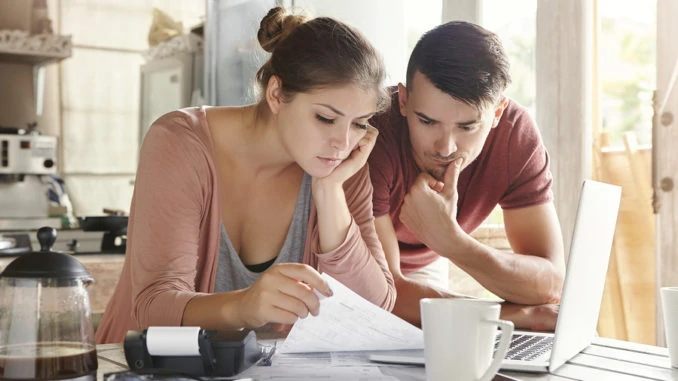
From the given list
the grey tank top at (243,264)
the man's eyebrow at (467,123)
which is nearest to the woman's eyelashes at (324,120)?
the grey tank top at (243,264)

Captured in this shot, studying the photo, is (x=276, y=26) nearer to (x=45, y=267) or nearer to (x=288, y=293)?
(x=288, y=293)

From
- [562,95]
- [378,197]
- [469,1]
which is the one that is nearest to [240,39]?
[469,1]

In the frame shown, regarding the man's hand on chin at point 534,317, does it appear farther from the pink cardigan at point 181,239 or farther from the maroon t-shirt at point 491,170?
the maroon t-shirt at point 491,170

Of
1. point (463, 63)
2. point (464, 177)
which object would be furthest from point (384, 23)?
point (463, 63)

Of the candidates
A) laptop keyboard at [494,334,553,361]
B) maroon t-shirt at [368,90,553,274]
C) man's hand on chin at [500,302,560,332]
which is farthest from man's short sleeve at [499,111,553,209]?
laptop keyboard at [494,334,553,361]

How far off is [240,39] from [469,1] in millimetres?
1629

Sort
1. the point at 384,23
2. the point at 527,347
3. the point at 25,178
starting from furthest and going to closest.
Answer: the point at 25,178 < the point at 384,23 < the point at 527,347

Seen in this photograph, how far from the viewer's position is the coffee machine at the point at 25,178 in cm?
404

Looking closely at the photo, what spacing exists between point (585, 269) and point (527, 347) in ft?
0.57

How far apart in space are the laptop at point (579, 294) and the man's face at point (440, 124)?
0.49 metres

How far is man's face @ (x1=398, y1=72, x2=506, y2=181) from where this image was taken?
66.9 inches

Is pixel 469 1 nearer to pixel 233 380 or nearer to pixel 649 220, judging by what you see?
pixel 649 220

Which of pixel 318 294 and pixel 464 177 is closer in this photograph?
pixel 318 294

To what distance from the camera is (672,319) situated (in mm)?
1188
